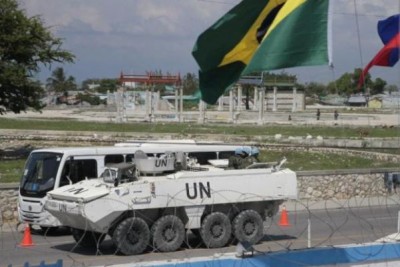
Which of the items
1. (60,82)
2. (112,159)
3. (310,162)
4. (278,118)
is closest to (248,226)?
(112,159)

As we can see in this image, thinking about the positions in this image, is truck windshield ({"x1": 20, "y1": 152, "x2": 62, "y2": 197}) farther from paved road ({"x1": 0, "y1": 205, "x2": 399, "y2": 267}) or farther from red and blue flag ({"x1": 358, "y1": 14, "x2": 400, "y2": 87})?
red and blue flag ({"x1": 358, "y1": 14, "x2": 400, "y2": 87})

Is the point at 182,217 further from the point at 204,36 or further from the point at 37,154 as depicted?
the point at 204,36

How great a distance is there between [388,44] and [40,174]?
449 inches

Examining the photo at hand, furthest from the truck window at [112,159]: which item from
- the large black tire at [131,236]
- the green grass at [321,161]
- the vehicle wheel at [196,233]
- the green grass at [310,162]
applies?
the green grass at [321,161]

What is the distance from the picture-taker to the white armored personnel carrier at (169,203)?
15711 mm

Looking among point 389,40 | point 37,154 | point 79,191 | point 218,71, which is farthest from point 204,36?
point 37,154

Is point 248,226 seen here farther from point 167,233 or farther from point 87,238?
point 87,238

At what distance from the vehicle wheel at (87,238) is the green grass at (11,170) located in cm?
975

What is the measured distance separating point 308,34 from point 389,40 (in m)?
4.21

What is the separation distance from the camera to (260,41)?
28.9 feet

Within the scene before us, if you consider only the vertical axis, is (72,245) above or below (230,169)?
below

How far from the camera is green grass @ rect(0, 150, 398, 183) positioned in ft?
105

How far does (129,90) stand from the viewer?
135625 millimetres

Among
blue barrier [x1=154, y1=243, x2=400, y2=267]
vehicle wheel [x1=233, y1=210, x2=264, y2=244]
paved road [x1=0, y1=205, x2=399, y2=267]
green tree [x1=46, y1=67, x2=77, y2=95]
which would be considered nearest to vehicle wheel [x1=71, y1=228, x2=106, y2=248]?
paved road [x1=0, y1=205, x2=399, y2=267]
